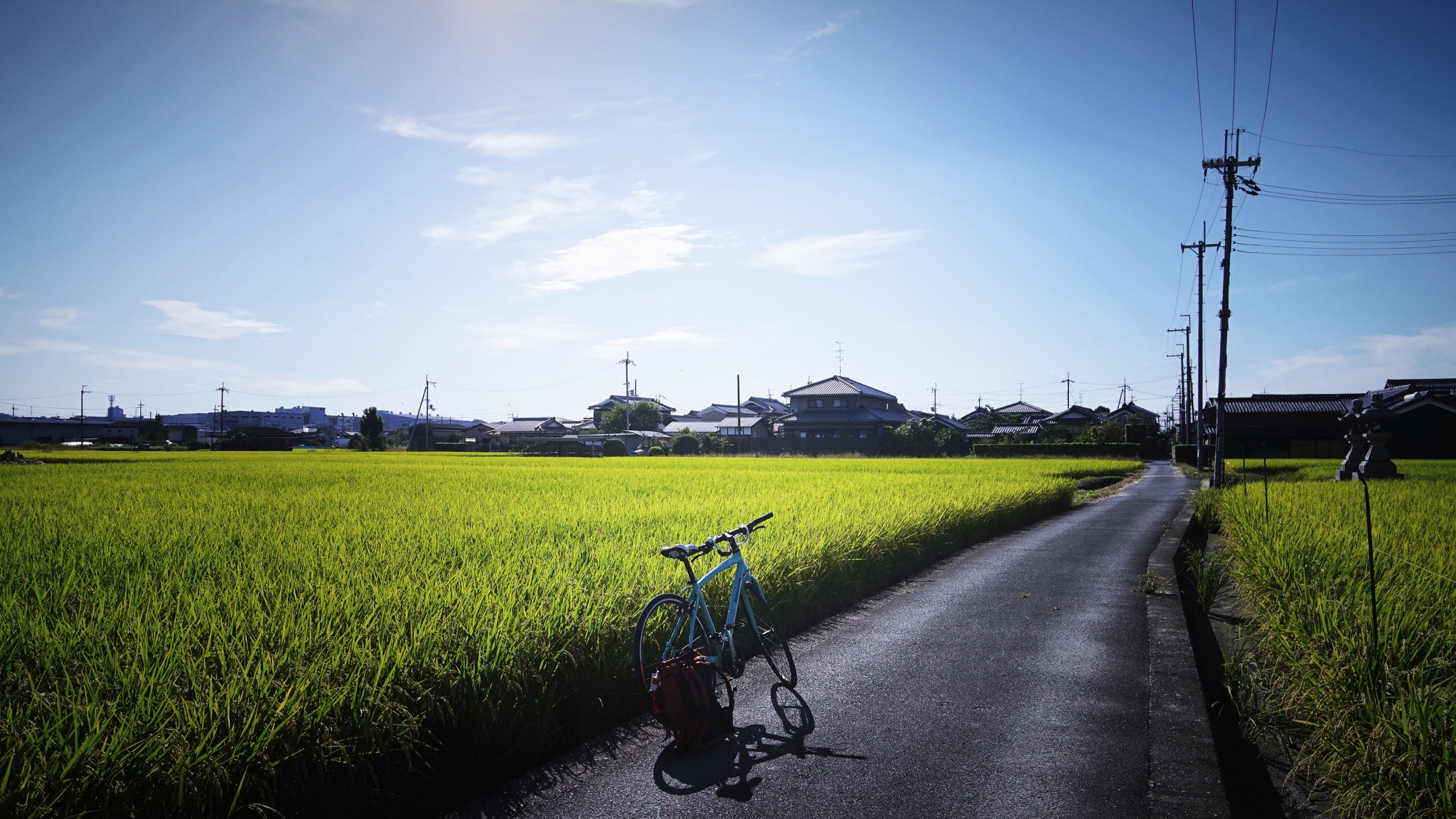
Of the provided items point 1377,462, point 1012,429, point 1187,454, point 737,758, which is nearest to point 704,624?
point 737,758

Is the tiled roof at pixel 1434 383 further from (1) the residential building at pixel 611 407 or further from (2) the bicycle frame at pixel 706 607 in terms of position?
(1) the residential building at pixel 611 407

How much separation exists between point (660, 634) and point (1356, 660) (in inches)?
144

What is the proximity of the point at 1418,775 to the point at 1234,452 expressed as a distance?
4403 centimetres

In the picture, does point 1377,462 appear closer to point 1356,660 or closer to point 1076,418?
point 1356,660

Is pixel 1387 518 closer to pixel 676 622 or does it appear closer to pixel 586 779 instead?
pixel 676 622

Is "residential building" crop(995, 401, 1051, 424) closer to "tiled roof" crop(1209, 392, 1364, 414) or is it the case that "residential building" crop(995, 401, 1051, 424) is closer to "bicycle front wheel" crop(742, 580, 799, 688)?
"tiled roof" crop(1209, 392, 1364, 414)

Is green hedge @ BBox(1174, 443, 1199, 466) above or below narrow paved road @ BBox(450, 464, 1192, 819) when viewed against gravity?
above

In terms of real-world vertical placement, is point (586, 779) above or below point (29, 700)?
below

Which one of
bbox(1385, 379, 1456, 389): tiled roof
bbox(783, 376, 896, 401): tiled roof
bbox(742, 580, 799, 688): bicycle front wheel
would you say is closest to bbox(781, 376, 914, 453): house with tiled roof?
bbox(783, 376, 896, 401): tiled roof

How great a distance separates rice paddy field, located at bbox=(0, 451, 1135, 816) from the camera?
99.0 inches

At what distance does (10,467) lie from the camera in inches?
760

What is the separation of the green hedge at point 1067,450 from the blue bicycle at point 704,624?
42158 millimetres

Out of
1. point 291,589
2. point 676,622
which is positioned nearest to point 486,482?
point 291,589

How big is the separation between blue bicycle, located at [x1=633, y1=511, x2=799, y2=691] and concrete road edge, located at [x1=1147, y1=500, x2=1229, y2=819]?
1.96 metres
